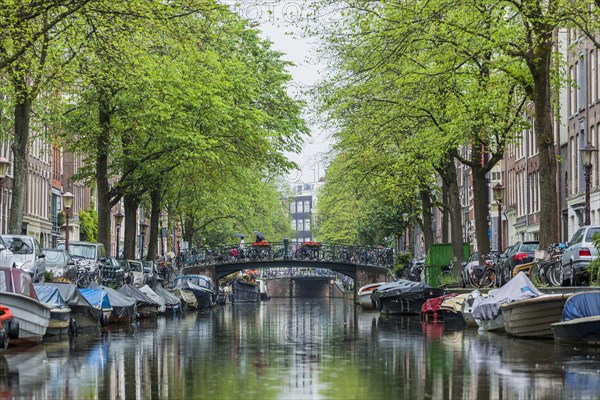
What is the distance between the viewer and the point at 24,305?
26.3 meters

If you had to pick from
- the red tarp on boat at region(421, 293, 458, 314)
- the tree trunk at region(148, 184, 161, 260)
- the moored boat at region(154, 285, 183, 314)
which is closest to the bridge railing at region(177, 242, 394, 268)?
the tree trunk at region(148, 184, 161, 260)

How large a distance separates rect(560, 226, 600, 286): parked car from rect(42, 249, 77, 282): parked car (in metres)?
16.9

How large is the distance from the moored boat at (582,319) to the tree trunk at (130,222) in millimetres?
33459

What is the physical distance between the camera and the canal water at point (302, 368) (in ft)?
51.3

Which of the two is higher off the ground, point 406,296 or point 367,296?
point 406,296

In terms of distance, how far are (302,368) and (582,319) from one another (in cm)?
627

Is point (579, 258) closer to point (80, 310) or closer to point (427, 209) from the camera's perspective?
point (80, 310)

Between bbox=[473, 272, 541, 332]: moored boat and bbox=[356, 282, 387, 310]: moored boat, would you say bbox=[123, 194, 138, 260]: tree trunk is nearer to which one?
bbox=[356, 282, 387, 310]: moored boat

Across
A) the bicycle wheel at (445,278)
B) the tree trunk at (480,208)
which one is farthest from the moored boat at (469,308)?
the bicycle wheel at (445,278)

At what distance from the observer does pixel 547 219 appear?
34.5m

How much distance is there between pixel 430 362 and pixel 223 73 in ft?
87.6

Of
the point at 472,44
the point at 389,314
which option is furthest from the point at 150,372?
the point at 389,314

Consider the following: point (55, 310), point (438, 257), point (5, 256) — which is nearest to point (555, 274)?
point (55, 310)

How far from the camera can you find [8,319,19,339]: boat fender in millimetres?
24828
